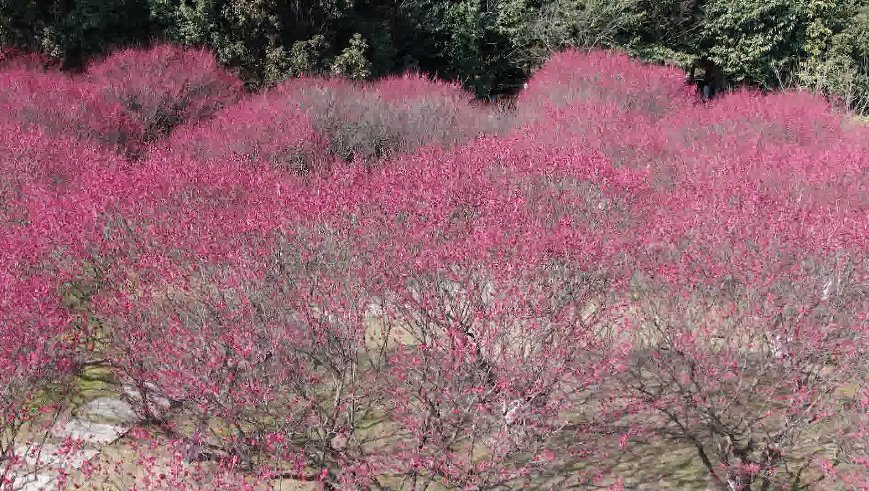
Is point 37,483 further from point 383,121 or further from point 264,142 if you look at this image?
point 383,121

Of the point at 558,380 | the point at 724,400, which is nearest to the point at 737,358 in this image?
the point at 724,400

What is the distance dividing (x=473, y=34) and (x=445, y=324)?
1947cm

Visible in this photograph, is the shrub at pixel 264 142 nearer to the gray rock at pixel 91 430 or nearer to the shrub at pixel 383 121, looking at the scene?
the shrub at pixel 383 121

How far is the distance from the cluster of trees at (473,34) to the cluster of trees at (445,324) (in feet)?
32.4

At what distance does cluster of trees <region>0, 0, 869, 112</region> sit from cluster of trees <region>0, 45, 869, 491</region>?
9.88 metres

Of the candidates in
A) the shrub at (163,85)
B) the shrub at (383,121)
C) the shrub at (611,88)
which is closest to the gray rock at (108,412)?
the shrub at (383,121)

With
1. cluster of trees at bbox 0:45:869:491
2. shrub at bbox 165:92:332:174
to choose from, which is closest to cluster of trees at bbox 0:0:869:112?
shrub at bbox 165:92:332:174

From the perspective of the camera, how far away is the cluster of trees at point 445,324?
5.73 m

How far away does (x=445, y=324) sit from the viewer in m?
5.91

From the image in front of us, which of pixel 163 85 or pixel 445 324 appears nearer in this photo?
pixel 445 324

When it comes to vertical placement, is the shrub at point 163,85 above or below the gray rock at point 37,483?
above

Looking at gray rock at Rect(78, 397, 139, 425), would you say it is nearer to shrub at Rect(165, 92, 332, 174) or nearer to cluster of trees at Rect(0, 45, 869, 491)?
cluster of trees at Rect(0, 45, 869, 491)

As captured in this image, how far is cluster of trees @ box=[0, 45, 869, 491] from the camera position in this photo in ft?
18.8

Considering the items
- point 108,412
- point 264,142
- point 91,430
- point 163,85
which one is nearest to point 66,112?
point 163,85
